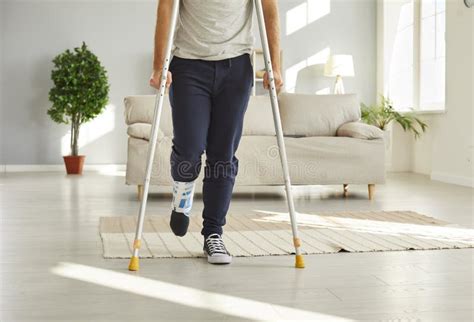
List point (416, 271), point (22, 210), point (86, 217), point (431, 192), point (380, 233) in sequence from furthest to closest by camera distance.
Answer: point (431, 192) < point (22, 210) < point (86, 217) < point (380, 233) < point (416, 271)

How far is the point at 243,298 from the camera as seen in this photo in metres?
2.12

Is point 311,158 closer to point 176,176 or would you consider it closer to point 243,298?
point 176,176

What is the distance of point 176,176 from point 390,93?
6380mm

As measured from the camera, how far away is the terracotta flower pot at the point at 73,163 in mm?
8109

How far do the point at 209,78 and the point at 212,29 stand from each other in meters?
0.17

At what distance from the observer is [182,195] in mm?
2676

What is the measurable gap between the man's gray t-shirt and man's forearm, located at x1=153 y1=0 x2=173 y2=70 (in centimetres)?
4

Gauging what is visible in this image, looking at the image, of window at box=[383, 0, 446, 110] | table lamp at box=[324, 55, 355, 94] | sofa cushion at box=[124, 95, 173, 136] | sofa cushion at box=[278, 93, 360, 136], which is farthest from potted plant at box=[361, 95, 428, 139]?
sofa cushion at box=[124, 95, 173, 136]

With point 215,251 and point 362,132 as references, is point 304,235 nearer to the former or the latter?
point 215,251

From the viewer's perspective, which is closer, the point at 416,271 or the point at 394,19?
the point at 416,271

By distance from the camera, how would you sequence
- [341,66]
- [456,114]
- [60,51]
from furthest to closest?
1. [60,51]
2. [341,66]
3. [456,114]

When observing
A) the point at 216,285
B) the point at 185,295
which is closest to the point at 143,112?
the point at 216,285

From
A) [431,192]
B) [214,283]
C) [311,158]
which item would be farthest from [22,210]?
[431,192]

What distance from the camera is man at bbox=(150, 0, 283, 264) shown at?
8.27ft
